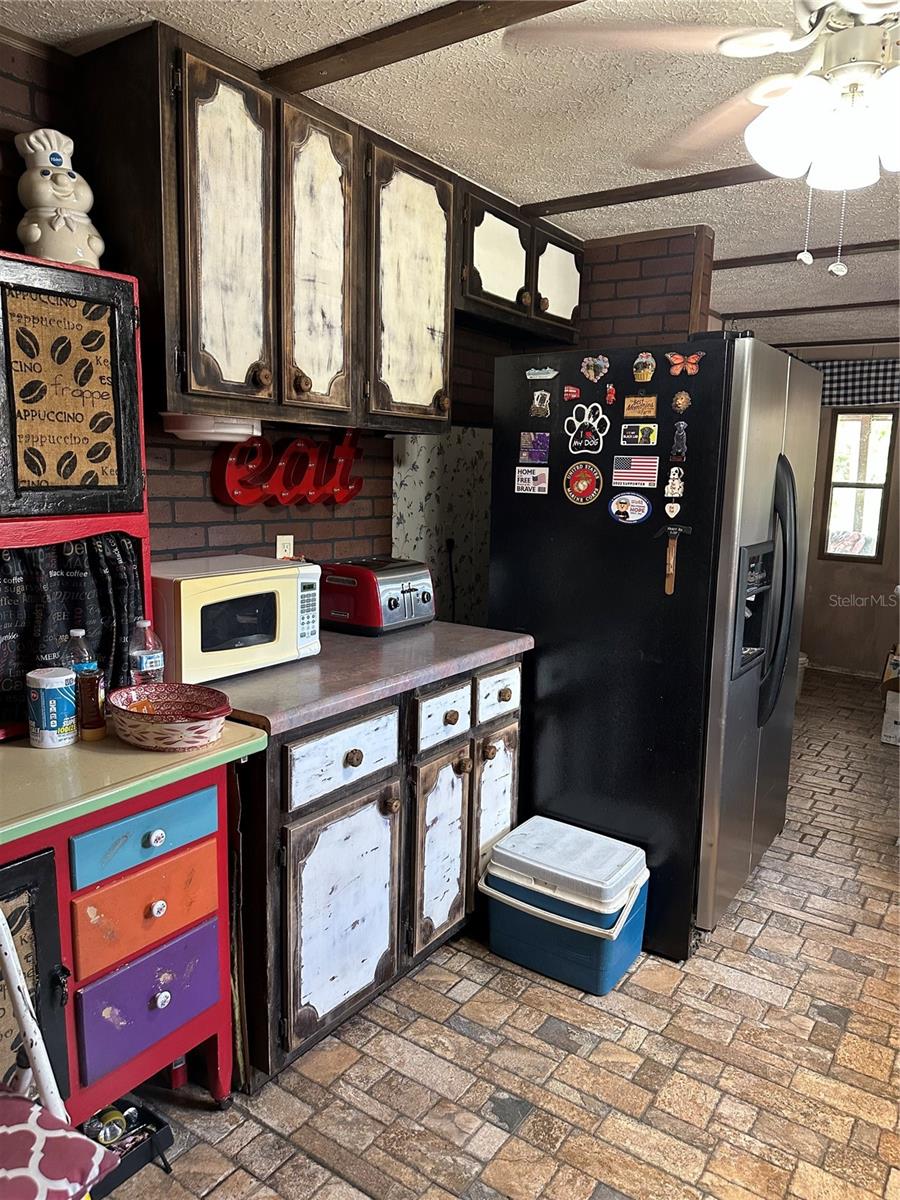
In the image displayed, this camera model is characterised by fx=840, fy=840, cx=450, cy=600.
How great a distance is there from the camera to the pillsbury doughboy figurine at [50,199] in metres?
1.81

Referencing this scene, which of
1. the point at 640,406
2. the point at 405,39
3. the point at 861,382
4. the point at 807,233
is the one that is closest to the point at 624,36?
the point at 405,39

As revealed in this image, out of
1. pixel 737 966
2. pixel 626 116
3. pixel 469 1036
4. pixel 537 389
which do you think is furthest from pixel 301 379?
pixel 737 966

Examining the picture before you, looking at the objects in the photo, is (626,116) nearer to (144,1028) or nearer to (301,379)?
(301,379)

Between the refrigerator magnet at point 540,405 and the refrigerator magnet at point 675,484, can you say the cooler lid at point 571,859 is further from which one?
the refrigerator magnet at point 540,405

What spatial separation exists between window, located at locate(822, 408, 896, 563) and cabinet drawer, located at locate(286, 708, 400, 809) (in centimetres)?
513

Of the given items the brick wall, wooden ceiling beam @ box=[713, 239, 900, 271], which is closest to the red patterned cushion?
the brick wall

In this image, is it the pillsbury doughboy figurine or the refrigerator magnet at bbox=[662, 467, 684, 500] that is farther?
the refrigerator magnet at bbox=[662, 467, 684, 500]

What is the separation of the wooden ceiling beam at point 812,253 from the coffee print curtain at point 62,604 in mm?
2924

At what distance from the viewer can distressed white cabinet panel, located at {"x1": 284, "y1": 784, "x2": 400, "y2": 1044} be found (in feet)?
6.54

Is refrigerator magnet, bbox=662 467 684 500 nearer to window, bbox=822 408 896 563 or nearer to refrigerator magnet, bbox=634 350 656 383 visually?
refrigerator magnet, bbox=634 350 656 383

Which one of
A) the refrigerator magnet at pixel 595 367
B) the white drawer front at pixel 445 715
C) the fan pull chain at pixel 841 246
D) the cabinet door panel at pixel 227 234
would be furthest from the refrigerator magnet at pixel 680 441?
the cabinet door panel at pixel 227 234

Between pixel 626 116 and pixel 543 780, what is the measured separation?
6.58 ft

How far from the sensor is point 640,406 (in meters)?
2.52

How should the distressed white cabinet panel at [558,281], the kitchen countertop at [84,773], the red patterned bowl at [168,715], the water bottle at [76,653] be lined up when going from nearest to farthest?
1. the kitchen countertop at [84,773]
2. the red patterned bowl at [168,715]
3. the water bottle at [76,653]
4. the distressed white cabinet panel at [558,281]
